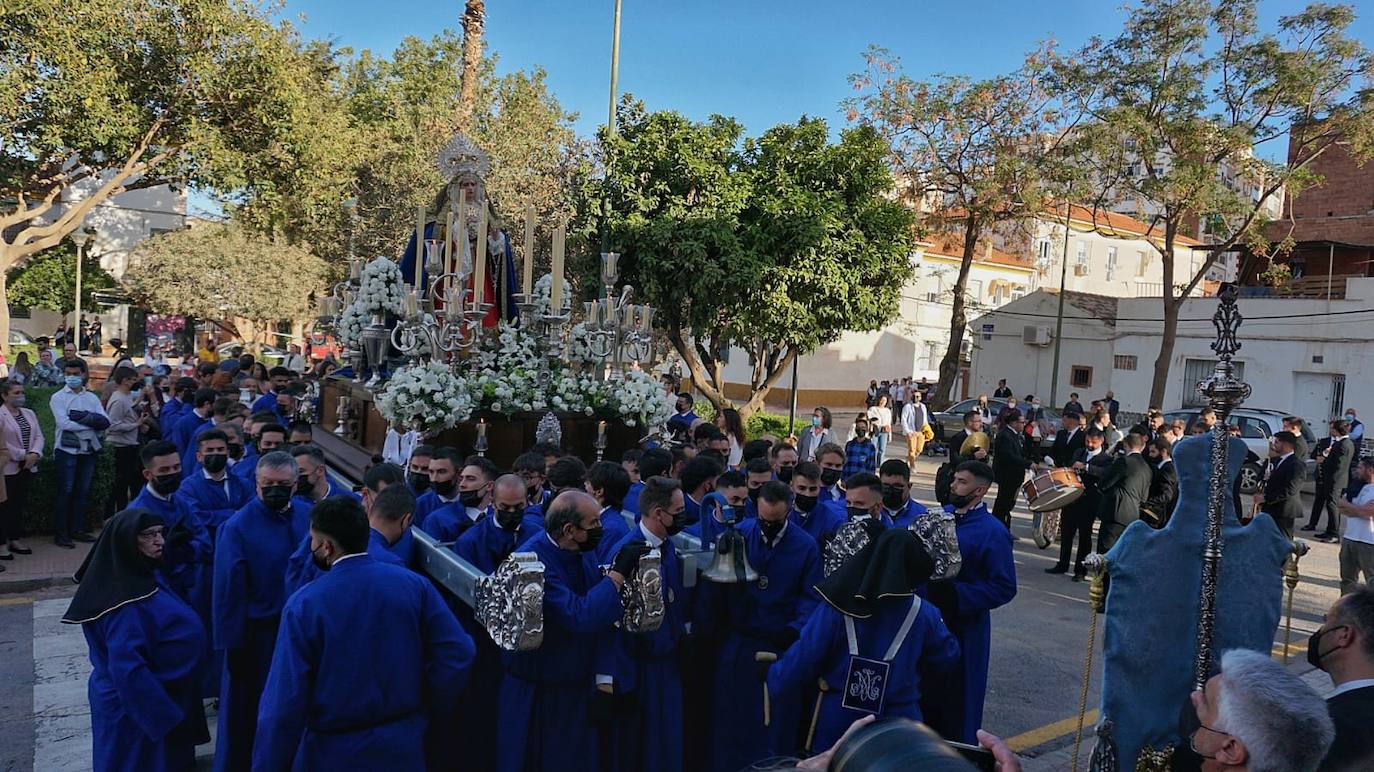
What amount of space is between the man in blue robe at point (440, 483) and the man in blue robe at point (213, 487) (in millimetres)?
1163

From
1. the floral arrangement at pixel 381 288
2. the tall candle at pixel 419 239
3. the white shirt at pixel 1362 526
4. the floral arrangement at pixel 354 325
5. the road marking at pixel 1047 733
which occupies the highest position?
the tall candle at pixel 419 239

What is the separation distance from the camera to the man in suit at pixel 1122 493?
31.7 feet

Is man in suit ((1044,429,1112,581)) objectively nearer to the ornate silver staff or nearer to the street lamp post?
the ornate silver staff

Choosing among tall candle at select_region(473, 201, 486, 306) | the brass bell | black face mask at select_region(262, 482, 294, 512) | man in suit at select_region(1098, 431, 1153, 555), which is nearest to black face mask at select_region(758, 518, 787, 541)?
the brass bell

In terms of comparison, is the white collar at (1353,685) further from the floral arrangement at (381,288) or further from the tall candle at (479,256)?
the floral arrangement at (381,288)

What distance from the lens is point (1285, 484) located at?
10.6m

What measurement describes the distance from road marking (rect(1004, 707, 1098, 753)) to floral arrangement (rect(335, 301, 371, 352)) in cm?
702

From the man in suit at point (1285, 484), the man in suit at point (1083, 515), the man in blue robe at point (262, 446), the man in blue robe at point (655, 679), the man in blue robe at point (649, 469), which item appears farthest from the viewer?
the man in suit at point (1083, 515)

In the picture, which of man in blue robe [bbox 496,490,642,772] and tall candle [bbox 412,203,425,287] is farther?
tall candle [bbox 412,203,425,287]

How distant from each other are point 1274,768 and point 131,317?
5193cm

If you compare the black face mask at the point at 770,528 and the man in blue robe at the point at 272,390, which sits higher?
the man in blue robe at the point at 272,390

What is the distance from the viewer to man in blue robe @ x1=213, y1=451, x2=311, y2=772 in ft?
15.9

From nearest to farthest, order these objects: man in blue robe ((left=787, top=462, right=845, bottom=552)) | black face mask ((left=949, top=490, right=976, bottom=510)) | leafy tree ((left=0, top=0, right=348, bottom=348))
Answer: black face mask ((left=949, top=490, right=976, bottom=510)), man in blue robe ((left=787, top=462, right=845, bottom=552)), leafy tree ((left=0, top=0, right=348, bottom=348))

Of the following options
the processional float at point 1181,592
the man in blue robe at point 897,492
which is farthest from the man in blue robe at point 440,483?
the processional float at point 1181,592
